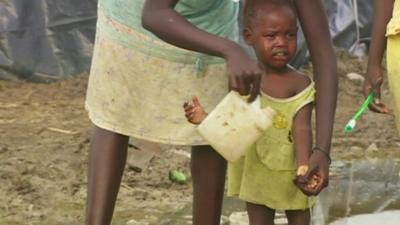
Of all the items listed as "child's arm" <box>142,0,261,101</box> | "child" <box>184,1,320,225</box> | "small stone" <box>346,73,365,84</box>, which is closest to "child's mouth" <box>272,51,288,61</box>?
"child" <box>184,1,320,225</box>

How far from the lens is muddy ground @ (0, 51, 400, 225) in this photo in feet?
19.1

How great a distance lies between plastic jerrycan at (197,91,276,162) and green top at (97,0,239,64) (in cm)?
57

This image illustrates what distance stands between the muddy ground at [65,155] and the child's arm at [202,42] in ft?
7.41

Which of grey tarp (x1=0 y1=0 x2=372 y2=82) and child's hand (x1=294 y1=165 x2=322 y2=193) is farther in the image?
grey tarp (x1=0 y1=0 x2=372 y2=82)

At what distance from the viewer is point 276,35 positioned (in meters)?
3.82

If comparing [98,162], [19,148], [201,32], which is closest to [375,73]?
[201,32]

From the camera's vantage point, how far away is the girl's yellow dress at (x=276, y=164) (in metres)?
3.85

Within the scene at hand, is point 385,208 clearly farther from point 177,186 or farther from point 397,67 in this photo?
point 397,67

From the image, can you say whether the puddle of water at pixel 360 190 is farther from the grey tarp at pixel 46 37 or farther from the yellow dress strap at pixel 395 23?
the grey tarp at pixel 46 37

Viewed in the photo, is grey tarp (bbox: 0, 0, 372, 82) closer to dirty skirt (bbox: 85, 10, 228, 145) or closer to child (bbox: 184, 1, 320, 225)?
dirty skirt (bbox: 85, 10, 228, 145)

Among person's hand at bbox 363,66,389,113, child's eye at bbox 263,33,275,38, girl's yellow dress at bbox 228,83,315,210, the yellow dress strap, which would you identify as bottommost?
girl's yellow dress at bbox 228,83,315,210

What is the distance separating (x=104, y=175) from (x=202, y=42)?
901mm

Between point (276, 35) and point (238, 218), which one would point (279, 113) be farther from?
point (238, 218)

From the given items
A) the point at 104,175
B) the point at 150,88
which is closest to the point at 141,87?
the point at 150,88
